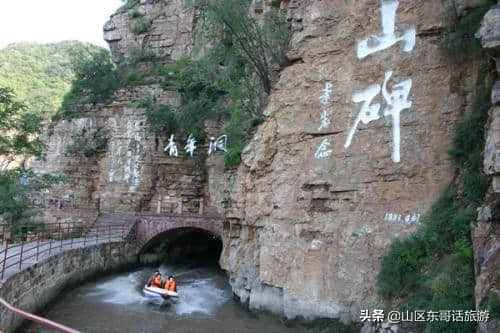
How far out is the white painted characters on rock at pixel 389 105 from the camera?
8.60 meters

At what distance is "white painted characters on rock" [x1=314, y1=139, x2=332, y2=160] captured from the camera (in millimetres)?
9344

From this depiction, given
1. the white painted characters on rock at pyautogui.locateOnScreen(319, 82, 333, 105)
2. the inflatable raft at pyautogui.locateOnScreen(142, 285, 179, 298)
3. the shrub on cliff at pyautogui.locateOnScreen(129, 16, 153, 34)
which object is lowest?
the inflatable raft at pyautogui.locateOnScreen(142, 285, 179, 298)

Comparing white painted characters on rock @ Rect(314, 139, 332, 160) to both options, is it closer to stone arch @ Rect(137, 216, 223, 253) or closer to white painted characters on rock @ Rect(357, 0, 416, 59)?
white painted characters on rock @ Rect(357, 0, 416, 59)

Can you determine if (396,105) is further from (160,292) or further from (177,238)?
(177,238)

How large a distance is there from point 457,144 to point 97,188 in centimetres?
1857

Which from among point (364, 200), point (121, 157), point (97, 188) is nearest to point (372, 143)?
point (364, 200)

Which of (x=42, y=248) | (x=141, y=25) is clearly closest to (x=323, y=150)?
(x=42, y=248)

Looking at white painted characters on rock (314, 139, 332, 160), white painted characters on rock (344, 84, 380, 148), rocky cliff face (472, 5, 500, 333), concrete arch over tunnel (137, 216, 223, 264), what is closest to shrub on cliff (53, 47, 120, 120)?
concrete arch over tunnel (137, 216, 223, 264)

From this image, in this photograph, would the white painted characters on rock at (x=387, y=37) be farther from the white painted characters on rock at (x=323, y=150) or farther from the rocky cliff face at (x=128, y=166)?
the rocky cliff face at (x=128, y=166)

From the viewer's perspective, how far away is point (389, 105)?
28.7 feet

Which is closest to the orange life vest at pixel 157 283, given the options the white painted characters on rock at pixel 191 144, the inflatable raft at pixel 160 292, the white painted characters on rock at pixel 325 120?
the inflatable raft at pixel 160 292

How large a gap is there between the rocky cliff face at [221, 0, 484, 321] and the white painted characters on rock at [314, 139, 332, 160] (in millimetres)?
24

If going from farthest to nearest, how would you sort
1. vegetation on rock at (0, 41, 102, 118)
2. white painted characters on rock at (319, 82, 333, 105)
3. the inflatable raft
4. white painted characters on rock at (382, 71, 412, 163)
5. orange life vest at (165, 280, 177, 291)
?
1. vegetation on rock at (0, 41, 102, 118)
2. orange life vest at (165, 280, 177, 291)
3. the inflatable raft
4. white painted characters on rock at (319, 82, 333, 105)
5. white painted characters on rock at (382, 71, 412, 163)

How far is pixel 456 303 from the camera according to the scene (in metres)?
5.99
